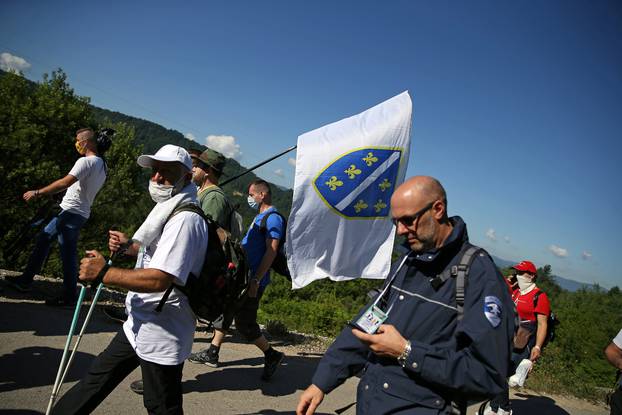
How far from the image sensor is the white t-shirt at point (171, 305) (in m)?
2.16

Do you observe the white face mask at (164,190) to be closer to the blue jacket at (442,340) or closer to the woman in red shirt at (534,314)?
the blue jacket at (442,340)

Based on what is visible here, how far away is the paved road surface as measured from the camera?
339cm

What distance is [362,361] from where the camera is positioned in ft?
7.07

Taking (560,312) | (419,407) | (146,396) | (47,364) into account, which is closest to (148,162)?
(146,396)

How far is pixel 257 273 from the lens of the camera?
14.8 feet

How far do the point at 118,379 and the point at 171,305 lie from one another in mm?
645

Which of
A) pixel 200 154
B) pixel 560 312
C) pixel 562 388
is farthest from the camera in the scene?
pixel 560 312

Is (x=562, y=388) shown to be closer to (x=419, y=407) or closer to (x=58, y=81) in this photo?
(x=419, y=407)

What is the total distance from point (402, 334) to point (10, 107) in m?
28.3

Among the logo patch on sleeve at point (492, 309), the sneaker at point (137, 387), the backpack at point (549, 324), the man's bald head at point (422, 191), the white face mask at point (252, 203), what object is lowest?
the sneaker at point (137, 387)

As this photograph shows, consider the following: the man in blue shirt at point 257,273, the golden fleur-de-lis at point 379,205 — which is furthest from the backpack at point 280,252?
the golden fleur-de-lis at point 379,205

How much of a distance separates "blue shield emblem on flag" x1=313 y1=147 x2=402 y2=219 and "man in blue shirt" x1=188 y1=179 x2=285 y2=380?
746 mm

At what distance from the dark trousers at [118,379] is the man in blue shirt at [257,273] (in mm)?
2011

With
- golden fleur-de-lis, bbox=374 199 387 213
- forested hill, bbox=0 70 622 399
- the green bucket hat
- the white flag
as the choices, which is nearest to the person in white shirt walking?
the green bucket hat
